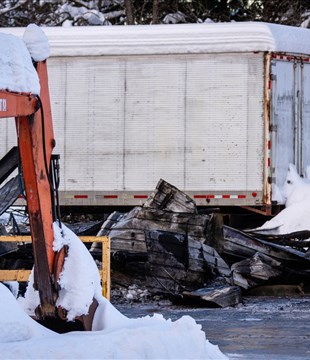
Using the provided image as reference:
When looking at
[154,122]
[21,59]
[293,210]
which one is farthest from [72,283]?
[154,122]

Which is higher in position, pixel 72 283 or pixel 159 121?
pixel 159 121

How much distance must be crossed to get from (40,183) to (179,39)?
11241 mm

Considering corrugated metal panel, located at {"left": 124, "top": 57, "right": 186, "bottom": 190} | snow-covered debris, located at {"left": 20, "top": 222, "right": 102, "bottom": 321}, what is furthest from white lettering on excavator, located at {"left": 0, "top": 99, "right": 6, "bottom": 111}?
corrugated metal panel, located at {"left": 124, "top": 57, "right": 186, "bottom": 190}

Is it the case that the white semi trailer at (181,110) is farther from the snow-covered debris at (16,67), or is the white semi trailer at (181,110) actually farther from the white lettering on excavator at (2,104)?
the white lettering on excavator at (2,104)

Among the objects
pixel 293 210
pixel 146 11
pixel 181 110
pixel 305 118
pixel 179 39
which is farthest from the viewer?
pixel 146 11

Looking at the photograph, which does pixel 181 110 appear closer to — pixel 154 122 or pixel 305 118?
pixel 154 122

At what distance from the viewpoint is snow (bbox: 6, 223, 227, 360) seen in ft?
22.2

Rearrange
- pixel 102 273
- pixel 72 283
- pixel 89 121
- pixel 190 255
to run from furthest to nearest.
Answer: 1. pixel 89 121
2. pixel 190 255
3. pixel 102 273
4. pixel 72 283

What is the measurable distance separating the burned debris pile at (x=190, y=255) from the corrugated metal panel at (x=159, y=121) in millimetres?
3077

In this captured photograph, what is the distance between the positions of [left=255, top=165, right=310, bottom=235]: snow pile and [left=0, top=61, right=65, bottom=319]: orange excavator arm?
32.6 feet

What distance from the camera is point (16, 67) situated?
6973 mm

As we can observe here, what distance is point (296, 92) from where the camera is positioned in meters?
18.8

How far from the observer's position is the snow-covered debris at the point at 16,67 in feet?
22.3

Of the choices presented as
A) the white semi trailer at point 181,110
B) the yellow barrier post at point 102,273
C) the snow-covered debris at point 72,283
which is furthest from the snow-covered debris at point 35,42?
the white semi trailer at point 181,110
